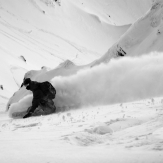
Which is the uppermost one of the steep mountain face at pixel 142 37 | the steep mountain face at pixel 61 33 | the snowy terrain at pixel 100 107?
the steep mountain face at pixel 61 33

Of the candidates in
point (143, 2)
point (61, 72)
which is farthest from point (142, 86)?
point (143, 2)

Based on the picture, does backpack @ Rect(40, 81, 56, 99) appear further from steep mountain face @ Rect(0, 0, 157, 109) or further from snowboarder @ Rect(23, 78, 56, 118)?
steep mountain face @ Rect(0, 0, 157, 109)

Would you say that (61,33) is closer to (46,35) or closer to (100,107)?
(46,35)

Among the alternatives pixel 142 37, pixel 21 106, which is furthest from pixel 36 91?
pixel 142 37

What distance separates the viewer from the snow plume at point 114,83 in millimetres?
9125

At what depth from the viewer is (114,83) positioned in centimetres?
1000

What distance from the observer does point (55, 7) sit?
227 ft

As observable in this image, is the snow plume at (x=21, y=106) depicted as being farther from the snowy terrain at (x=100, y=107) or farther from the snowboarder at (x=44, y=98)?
the snowboarder at (x=44, y=98)

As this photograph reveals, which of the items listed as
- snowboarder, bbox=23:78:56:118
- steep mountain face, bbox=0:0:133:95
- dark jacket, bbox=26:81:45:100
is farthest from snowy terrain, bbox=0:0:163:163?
steep mountain face, bbox=0:0:133:95

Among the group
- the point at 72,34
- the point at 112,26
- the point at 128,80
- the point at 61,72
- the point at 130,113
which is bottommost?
the point at 130,113

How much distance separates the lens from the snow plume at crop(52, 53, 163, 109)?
29.9 feet

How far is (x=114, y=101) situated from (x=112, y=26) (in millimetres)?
65906

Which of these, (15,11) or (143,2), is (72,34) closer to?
(15,11)

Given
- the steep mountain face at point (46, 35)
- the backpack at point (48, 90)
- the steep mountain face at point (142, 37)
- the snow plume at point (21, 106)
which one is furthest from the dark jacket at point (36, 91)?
the steep mountain face at point (46, 35)
